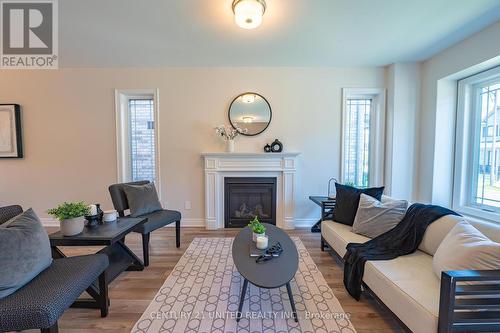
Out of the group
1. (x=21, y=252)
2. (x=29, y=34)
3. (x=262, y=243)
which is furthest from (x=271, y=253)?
(x=29, y=34)

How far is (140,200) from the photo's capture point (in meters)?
2.96

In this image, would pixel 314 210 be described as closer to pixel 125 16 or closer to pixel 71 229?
pixel 71 229

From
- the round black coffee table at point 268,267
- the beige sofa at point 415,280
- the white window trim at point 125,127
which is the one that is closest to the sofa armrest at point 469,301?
the beige sofa at point 415,280

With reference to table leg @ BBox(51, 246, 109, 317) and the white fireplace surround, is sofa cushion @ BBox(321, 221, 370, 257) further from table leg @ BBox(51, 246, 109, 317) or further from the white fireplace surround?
table leg @ BBox(51, 246, 109, 317)

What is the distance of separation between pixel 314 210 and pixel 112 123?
3.83 meters

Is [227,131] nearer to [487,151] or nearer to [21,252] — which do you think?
[21,252]

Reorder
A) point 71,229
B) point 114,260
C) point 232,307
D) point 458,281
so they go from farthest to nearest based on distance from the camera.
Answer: point 114,260, point 71,229, point 232,307, point 458,281

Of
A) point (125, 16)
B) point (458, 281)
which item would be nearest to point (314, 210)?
point (458, 281)

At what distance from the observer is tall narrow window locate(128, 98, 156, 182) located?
3967mm

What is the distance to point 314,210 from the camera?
12.8 ft

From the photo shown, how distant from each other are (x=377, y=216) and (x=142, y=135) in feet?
12.6

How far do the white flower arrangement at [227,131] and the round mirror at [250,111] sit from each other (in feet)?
0.13

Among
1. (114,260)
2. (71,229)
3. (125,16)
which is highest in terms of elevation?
(125,16)

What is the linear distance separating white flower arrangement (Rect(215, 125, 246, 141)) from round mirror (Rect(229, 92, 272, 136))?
0.04 metres
